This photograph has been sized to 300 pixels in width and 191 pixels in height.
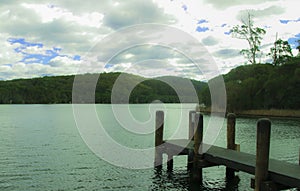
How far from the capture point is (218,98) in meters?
86.0

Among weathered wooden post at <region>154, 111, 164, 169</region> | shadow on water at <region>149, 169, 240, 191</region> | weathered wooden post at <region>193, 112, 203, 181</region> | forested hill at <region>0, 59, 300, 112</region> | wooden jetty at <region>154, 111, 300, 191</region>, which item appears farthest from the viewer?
forested hill at <region>0, 59, 300, 112</region>

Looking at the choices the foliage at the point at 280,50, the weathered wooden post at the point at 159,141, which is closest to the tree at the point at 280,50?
the foliage at the point at 280,50

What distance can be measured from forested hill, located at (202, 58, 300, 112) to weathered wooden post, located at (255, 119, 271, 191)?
5896 centimetres

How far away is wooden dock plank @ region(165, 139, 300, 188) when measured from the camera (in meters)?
9.78

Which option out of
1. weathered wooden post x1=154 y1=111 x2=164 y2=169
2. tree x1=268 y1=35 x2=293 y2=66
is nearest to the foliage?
tree x1=268 y1=35 x2=293 y2=66

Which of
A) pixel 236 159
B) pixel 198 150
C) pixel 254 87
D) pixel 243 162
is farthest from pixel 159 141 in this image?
pixel 254 87

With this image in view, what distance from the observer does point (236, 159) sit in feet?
41.7

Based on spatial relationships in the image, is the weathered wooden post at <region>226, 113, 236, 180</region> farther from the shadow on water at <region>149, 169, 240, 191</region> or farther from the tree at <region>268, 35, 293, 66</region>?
the tree at <region>268, 35, 293, 66</region>

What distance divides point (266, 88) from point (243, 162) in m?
61.5

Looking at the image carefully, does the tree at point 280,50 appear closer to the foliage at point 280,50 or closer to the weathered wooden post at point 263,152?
the foliage at point 280,50

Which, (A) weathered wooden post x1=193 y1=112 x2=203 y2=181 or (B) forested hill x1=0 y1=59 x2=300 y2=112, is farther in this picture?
(B) forested hill x1=0 y1=59 x2=300 y2=112

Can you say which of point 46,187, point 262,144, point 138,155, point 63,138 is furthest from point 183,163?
point 63,138

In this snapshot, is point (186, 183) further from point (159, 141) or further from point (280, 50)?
point (280, 50)

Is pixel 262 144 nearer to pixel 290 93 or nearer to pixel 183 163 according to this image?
pixel 183 163
